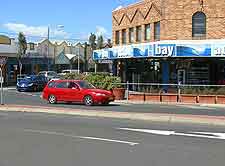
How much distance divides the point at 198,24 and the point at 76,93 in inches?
511

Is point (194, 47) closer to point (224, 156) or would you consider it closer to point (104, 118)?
point (104, 118)

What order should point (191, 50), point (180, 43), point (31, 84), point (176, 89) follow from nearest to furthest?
point (176, 89), point (191, 50), point (180, 43), point (31, 84)

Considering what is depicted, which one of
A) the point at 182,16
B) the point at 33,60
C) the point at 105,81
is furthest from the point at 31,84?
the point at 33,60

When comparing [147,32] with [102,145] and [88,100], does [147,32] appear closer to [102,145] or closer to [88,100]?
[88,100]

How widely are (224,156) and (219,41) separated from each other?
25847mm

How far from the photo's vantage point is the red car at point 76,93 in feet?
95.1

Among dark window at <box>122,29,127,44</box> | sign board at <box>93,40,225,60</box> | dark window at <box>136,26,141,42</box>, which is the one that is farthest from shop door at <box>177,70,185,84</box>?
dark window at <box>122,29,127,44</box>

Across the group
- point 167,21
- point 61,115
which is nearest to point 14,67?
point 167,21

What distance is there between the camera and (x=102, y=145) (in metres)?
12.6

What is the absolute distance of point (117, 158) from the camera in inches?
418

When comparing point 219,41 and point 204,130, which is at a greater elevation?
point 219,41

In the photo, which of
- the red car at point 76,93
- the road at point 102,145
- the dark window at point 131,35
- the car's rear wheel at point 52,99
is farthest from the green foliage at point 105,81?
the road at point 102,145

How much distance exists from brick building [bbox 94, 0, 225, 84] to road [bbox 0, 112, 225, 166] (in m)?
18.6

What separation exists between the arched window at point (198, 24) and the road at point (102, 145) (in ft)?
69.2
